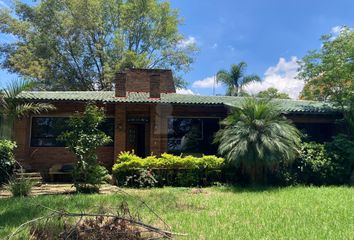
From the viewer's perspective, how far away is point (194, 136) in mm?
16234

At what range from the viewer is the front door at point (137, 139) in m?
16.3

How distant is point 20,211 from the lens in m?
7.64

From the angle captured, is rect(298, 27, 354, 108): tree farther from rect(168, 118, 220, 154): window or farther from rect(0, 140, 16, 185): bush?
rect(0, 140, 16, 185): bush

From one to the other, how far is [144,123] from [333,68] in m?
8.89

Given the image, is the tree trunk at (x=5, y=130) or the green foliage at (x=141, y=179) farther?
the tree trunk at (x=5, y=130)

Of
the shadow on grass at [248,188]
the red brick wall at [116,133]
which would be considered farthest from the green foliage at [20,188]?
the shadow on grass at [248,188]

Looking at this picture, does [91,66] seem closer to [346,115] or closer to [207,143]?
[207,143]

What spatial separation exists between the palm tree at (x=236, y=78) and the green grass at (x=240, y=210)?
1970cm

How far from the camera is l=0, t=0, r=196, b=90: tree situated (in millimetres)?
27594

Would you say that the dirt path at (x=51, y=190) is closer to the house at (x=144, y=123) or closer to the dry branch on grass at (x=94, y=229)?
the house at (x=144, y=123)

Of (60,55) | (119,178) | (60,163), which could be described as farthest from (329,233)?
(60,55)

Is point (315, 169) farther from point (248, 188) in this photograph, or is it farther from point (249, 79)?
point (249, 79)

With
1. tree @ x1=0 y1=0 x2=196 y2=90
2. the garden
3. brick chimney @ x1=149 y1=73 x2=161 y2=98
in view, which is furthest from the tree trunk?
tree @ x1=0 y1=0 x2=196 y2=90

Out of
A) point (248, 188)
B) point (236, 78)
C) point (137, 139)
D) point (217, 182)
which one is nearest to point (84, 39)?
point (236, 78)
